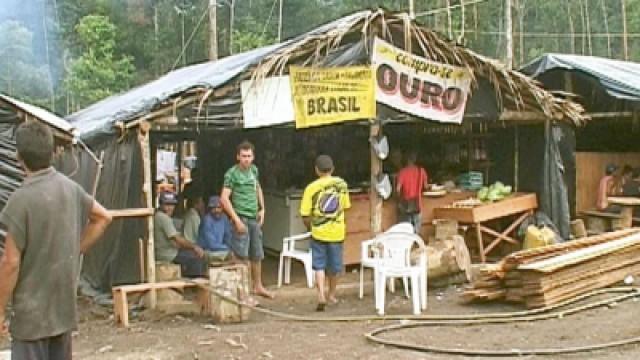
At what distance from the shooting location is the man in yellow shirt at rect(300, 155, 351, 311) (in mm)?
9438

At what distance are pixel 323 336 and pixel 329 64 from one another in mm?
3914

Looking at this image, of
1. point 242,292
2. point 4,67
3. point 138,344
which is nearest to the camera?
point 138,344

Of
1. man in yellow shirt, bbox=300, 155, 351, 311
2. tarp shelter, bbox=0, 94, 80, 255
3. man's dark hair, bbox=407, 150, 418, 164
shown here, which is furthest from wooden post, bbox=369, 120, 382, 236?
tarp shelter, bbox=0, 94, 80, 255

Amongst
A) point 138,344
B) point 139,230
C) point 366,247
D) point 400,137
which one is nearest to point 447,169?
point 400,137

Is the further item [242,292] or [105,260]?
[105,260]

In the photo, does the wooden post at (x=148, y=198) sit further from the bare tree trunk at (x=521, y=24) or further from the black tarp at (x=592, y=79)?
the bare tree trunk at (x=521, y=24)

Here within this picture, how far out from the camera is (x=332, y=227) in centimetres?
947

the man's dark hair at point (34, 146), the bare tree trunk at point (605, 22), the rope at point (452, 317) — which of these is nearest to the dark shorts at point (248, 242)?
the rope at point (452, 317)

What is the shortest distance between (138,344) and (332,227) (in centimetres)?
240

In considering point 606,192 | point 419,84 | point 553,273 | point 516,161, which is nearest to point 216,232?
point 419,84

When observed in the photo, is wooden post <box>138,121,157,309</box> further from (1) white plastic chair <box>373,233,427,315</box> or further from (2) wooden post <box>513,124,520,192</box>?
(2) wooden post <box>513,124,520,192</box>

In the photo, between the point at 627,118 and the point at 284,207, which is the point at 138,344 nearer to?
the point at 284,207

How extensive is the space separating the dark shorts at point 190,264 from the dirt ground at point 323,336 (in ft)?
3.48

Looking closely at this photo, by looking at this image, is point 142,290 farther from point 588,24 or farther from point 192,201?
point 588,24
